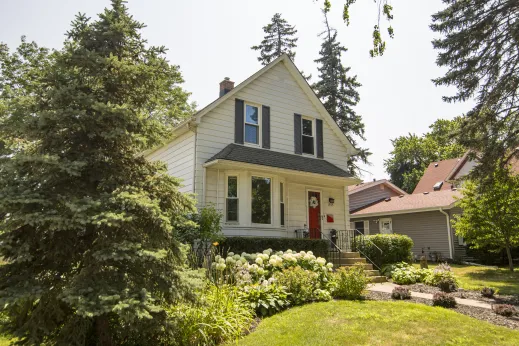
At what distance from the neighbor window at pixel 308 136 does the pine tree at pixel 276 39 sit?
789 inches

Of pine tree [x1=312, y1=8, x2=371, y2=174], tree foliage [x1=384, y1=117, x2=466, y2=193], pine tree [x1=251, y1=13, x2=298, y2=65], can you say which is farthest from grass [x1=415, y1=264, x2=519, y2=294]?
tree foliage [x1=384, y1=117, x2=466, y2=193]

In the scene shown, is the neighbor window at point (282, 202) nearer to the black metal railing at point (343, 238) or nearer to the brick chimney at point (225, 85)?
the black metal railing at point (343, 238)

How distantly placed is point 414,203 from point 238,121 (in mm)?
13726

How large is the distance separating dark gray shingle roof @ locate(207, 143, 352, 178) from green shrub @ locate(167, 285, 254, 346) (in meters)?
6.28

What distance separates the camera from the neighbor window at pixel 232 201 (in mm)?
12680

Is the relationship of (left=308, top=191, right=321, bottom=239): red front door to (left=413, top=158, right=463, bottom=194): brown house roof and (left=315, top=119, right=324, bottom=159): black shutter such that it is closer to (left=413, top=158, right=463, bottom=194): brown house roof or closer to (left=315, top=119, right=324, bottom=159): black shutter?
(left=315, top=119, right=324, bottom=159): black shutter

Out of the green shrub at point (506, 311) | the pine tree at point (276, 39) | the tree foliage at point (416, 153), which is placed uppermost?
the pine tree at point (276, 39)

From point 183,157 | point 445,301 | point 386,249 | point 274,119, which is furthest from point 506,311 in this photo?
point 183,157

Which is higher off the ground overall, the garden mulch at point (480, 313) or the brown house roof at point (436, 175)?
the brown house roof at point (436, 175)

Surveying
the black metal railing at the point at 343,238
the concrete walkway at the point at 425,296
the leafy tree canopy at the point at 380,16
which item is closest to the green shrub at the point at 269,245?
the black metal railing at the point at 343,238

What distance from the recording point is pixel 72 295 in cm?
433

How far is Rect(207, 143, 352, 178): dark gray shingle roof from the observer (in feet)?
41.0

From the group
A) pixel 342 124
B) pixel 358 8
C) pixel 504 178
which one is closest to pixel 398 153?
pixel 342 124

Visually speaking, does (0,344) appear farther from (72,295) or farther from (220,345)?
(220,345)
